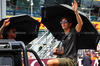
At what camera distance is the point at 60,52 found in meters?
4.43

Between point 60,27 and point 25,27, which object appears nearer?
point 60,27

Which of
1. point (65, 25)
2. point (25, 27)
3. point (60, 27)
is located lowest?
point (25, 27)

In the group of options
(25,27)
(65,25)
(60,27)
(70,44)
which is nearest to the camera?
(70,44)

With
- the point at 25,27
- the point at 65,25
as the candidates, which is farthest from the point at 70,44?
the point at 25,27

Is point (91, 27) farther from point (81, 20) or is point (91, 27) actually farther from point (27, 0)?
point (27, 0)

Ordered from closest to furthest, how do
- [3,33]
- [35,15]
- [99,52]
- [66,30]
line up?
[66,30] < [3,33] < [35,15] < [99,52]

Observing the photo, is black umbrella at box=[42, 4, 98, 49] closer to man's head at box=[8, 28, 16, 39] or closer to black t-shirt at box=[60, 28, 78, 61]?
black t-shirt at box=[60, 28, 78, 61]

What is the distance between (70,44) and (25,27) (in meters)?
1.50

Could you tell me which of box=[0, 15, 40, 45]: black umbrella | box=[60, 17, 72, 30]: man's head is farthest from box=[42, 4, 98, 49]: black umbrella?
box=[0, 15, 40, 45]: black umbrella

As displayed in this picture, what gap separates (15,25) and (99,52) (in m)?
23.0

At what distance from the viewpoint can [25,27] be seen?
5.77m

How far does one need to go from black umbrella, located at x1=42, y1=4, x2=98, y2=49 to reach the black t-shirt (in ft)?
0.60

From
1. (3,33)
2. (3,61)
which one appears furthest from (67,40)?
(3,61)

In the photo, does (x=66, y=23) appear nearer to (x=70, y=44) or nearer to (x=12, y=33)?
(x=70, y=44)
